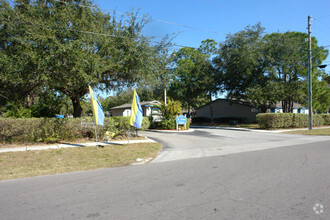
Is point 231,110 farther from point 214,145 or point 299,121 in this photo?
point 214,145

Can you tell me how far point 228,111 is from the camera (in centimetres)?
3919

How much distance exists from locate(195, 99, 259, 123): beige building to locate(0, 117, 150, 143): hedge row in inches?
1022

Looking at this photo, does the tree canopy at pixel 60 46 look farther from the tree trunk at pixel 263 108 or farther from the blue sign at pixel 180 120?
the tree trunk at pixel 263 108

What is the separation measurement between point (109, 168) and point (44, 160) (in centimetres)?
291

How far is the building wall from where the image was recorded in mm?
36125

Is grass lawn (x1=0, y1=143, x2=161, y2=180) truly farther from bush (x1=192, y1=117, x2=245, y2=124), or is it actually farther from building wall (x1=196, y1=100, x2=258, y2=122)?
building wall (x1=196, y1=100, x2=258, y2=122)

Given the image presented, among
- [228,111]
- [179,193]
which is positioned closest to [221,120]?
[228,111]

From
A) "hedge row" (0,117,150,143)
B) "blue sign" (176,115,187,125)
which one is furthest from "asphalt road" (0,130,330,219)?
"blue sign" (176,115,187,125)

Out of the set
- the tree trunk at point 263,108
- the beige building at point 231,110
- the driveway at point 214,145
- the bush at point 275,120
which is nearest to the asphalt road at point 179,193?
the driveway at point 214,145

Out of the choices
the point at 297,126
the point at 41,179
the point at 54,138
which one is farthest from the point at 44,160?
the point at 297,126

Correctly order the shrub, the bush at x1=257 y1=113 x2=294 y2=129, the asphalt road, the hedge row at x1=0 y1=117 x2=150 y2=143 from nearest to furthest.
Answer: the asphalt road
the hedge row at x1=0 y1=117 x2=150 y2=143
the bush at x1=257 y1=113 x2=294 y2=129
the shrub

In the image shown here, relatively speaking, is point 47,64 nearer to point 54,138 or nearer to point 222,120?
point 54,138

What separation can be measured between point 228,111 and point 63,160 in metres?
33.6

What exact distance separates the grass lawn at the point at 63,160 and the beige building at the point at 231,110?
28.0 meters
